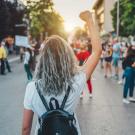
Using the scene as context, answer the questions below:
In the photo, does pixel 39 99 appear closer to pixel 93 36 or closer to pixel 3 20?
pixel 93 36

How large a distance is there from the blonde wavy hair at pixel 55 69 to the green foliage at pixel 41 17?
80562mm

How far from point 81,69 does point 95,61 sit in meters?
0.14

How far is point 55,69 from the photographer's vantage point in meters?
3.42

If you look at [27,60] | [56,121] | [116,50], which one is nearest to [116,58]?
[116,50]

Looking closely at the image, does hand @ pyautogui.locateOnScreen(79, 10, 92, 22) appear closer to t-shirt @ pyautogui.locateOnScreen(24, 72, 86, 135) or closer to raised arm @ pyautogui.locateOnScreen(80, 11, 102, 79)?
raised arm @ pyautogui.locateOnScreen(80, 11, 102, 79)

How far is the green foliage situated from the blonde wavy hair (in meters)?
80.6

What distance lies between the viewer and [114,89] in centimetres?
1592

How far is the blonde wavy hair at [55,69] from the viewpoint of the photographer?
3408mm

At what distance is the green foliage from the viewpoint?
300 ft

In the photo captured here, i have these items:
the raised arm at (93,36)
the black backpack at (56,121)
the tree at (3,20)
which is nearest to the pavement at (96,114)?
the raised arm at (93,36)

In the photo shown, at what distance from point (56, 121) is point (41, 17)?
9902cm

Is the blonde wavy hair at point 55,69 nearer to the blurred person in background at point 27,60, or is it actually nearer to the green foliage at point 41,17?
the blurred person in background at point 27,60

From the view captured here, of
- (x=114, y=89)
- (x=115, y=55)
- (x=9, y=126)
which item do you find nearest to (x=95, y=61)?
(x=9, y=126)

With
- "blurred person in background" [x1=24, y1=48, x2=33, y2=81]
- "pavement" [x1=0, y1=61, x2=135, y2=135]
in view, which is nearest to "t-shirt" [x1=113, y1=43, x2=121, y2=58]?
"blurred person in background" [x1=24, y1=48, x2=33, y2=81]
